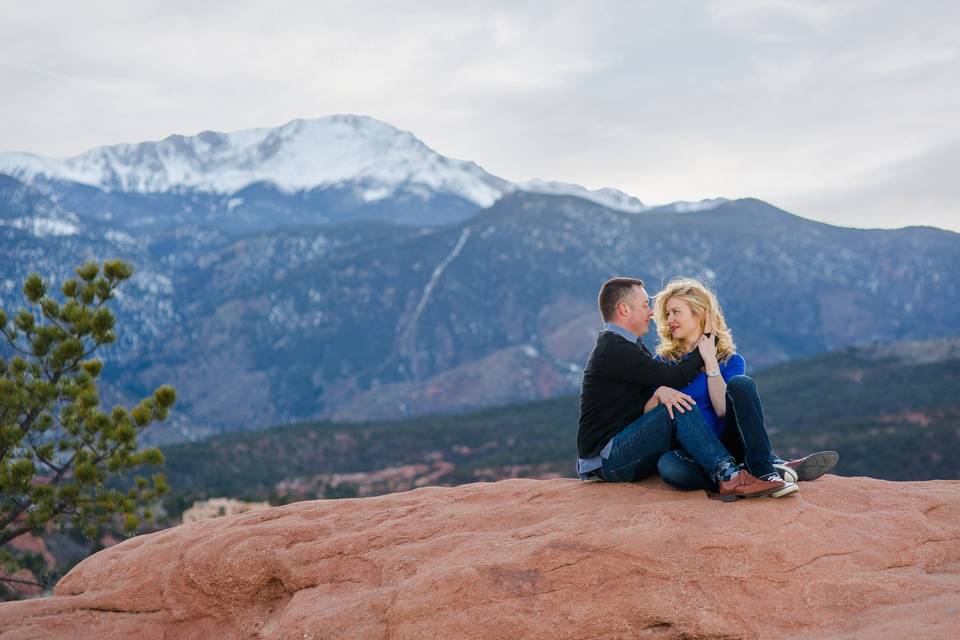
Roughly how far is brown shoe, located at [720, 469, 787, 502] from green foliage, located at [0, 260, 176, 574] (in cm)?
1146

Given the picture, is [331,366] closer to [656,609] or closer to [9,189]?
[9,189]

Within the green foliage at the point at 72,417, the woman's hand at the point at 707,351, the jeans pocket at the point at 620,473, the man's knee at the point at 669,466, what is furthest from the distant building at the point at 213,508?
the woman's hand at the point at 707,351

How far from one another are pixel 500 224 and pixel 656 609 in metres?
146

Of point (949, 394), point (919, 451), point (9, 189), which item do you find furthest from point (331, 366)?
point (919, 451)

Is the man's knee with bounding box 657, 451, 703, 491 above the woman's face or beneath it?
beneath

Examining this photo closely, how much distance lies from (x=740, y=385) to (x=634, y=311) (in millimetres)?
1129

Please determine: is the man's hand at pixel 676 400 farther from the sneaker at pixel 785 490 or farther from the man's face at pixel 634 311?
the sneaker at pixel 785 490

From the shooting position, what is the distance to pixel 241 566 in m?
8.70

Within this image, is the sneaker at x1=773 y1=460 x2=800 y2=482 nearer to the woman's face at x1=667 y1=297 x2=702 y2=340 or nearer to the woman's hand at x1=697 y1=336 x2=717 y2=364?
the woman's hand at x1=697 y1=336 x2=717 y2=364

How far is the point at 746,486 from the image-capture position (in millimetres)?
7789

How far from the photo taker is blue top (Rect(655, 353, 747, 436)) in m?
8.31

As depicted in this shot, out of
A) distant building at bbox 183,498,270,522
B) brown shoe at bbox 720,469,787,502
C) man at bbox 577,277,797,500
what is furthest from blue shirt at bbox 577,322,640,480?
distant building at bbox 183,498,270,522

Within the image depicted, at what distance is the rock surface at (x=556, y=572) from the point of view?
6.97 meters

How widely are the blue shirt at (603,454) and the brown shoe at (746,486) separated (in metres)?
1.13
